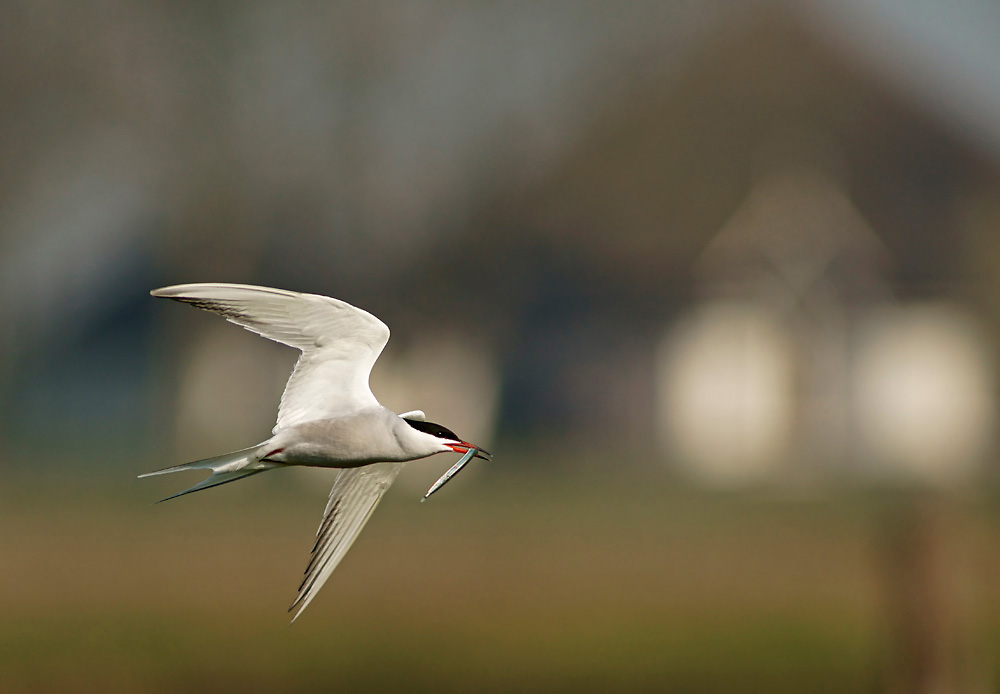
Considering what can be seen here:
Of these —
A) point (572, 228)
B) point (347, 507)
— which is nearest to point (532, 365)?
point (572, 228)

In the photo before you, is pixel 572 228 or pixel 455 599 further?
pixel 572 228

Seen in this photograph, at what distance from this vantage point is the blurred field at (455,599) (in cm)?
1284

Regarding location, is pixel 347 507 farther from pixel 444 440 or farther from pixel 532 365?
pixel 532 365

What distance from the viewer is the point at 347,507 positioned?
5.20 metres

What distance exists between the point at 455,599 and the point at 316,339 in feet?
36.8

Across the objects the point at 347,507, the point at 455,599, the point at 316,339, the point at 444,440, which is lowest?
the point at 455,599

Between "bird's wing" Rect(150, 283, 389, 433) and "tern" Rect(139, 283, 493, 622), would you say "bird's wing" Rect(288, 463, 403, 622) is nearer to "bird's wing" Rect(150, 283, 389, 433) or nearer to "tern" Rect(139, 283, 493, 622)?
"tern" Rect(139, 283, 493, 622)

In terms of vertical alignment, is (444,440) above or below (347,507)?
above

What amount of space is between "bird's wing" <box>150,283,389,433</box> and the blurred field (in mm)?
7425

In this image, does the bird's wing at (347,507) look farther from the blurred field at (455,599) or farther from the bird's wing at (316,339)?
the blurred field at (455,599)

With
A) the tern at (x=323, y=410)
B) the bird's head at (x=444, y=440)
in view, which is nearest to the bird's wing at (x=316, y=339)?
the tern at (x=323, y=410)

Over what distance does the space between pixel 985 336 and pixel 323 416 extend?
89.3 ft

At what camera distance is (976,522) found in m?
19.4

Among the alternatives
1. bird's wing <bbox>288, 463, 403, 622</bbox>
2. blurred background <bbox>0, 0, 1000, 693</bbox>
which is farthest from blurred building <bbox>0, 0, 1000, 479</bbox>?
bird's wing <bbox>288, 463, 403, 622</bbox>
